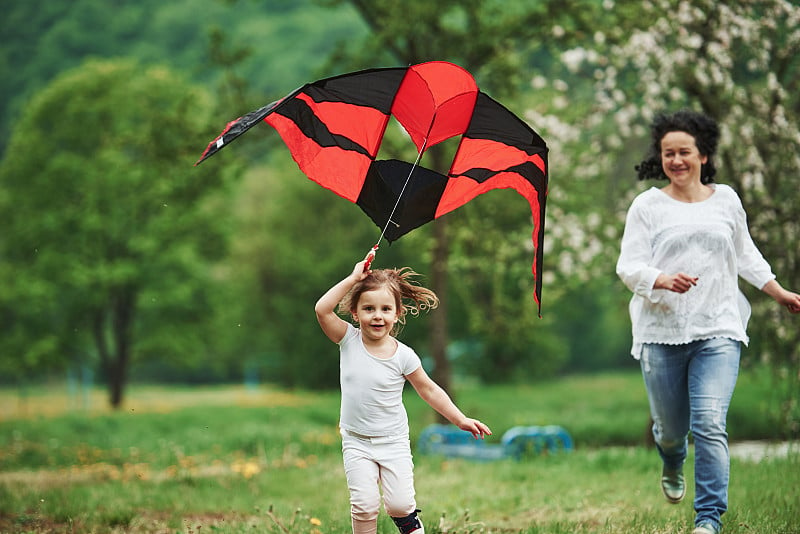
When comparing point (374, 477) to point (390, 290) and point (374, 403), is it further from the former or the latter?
point (390, 290)

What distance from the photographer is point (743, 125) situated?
345 inches

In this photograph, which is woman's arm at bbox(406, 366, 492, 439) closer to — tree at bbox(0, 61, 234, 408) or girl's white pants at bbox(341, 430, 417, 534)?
girl's white pants at bbox(341, 430, 417, 534)

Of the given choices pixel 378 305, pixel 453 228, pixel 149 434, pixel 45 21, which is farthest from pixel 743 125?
pixel 45 21

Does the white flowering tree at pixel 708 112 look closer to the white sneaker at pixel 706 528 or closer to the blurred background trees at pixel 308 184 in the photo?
the blurred background trees at pixel 308 184

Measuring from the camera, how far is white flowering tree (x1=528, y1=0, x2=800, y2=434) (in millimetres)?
8297

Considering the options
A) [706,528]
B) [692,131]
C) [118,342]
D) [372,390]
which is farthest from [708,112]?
[118,342]

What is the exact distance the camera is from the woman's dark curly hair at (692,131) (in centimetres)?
455

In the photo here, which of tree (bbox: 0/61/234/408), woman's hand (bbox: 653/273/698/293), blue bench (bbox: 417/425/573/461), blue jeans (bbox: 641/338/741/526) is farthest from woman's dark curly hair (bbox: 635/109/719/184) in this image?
tree (bbox: 0/61/234/408)

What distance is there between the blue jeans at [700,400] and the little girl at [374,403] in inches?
43.5

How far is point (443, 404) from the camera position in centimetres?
398

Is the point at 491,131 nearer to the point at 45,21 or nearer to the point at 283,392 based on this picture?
the point at 283,392

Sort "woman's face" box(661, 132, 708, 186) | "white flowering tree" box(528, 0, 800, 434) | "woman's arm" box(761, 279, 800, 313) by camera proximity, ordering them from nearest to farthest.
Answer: "woman's arm" box(761, 279, 800, 313), "woman's face" box(661, 132, 708, 186), "white flowering tree" box(528, 0, 800, 434)

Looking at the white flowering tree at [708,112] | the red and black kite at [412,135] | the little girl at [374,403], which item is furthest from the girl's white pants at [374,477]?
the white flowering tree at [708,112]

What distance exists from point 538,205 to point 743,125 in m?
5.06
